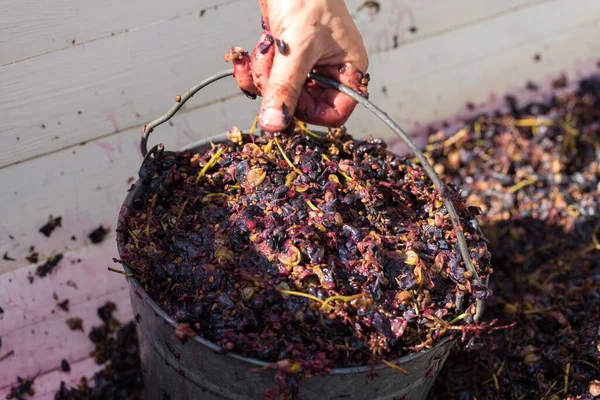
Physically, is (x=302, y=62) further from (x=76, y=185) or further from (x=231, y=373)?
(x=76, y=185)

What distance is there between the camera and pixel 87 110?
227 cm

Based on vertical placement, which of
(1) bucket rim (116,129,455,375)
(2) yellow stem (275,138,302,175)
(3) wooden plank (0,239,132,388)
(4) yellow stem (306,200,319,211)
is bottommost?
(3) wooden plank (0,239,132,388)

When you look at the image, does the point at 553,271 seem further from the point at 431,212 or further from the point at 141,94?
the point at 141,94

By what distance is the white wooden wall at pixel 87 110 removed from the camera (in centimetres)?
210

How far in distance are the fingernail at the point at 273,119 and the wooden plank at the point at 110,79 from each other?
0.98 m

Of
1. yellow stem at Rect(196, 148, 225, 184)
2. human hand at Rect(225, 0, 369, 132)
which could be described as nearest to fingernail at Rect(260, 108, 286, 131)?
human hand at Rect(225, 0, 369, 132)

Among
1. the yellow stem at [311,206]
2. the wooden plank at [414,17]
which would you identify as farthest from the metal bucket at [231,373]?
the wooden plank at [414,17]

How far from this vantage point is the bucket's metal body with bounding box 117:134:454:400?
1468mm

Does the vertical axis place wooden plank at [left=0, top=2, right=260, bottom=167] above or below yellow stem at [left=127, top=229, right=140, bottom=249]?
above

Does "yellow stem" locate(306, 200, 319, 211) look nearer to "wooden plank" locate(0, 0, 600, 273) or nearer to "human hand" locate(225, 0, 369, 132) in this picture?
"human hand" locate(225, 0, 369, 132)

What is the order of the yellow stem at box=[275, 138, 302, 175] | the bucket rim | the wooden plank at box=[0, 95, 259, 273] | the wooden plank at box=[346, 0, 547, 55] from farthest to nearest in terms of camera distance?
the wooden plank at box=[346, 0, 547, 55], the wooden plank at box=[0, 95, 259, 273], the yellow stem at box=[275, 138, 302, 175], the bucket rim

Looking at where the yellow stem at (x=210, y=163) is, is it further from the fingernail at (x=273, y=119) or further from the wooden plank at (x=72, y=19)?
the wooden plank at (x=72, y=19)

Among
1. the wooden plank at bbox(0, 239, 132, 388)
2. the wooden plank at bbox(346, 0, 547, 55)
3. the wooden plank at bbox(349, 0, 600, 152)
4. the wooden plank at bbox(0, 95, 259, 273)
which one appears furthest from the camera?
the wooden plank at bbox(349, 0, 600, 152)

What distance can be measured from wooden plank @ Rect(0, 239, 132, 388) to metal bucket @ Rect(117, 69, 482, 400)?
2.91 feet
